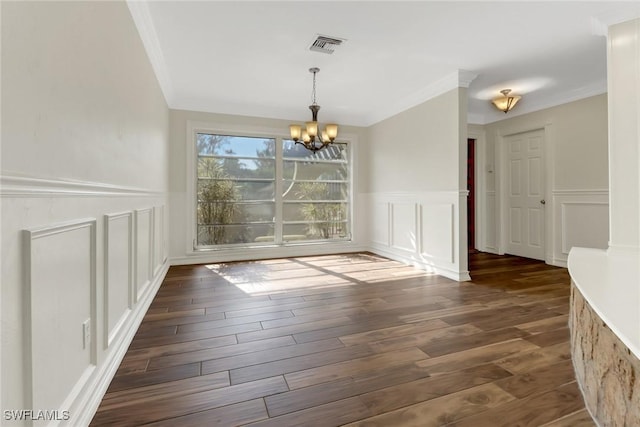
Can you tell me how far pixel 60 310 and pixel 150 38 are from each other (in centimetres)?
242

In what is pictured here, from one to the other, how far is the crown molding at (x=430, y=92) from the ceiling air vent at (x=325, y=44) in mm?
1487

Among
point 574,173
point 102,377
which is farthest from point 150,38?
point 574,173

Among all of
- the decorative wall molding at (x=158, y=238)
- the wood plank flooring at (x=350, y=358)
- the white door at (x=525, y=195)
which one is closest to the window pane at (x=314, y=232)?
the wood plank flooring at (x=350, y=358)

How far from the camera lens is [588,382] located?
54.2 inches

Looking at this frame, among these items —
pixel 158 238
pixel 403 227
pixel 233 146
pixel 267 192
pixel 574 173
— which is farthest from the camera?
pixel 267 192

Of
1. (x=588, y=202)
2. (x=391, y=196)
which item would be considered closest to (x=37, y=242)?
(x=391, y=196)

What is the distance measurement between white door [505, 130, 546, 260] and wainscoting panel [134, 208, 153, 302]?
524 cm

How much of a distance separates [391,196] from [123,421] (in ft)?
13.9

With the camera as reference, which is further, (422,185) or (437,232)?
(422,185)

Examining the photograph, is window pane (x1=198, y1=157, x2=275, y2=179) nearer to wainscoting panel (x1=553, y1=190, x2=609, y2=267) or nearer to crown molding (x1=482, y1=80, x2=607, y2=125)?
crown molding (x1=482, y1=80, x2=607, y2=125)

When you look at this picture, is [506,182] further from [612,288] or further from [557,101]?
[612,288]

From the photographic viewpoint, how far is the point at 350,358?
177 cm

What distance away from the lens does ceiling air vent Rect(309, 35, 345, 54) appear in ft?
8.95

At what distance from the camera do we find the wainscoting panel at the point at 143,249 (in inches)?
88.6
